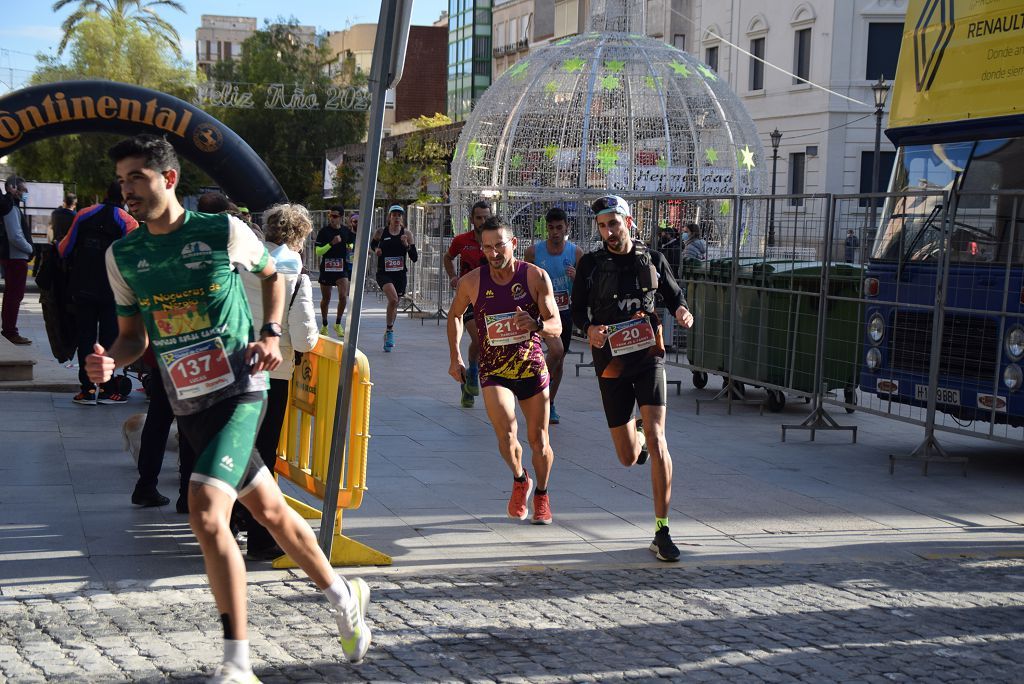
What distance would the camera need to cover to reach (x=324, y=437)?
633 cm

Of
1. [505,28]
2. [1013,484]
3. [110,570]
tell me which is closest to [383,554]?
[110,570]

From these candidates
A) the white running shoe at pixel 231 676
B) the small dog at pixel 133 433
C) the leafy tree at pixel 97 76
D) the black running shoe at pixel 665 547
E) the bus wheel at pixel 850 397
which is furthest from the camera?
the leafy tree at pixel 97 76

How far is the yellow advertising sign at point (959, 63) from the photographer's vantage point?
9.54m

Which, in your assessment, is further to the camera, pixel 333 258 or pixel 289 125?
pixel 289 125

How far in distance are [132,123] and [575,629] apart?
313 inches

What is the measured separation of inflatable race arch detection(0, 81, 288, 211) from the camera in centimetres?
1134

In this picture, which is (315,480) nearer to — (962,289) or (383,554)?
(383,554)

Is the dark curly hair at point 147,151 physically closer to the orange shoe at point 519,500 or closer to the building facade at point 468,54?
the orange shoe at point 519,500

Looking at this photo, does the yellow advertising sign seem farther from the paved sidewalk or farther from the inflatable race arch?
the inflatable race arch

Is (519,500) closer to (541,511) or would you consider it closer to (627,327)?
(541,511)

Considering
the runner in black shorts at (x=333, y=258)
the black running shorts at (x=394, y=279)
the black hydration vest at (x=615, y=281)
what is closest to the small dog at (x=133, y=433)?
the black hydration vest at (x=615, y=281)

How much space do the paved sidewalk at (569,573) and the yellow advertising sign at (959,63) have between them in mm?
2864

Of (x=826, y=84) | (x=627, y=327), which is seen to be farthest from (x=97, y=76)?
(x=627, y=327)

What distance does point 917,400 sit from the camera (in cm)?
997
